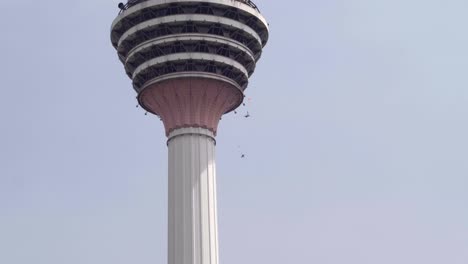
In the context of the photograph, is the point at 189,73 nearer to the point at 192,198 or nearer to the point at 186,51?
the point at 186,51

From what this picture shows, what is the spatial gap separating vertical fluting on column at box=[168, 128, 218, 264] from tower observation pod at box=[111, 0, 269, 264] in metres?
0.11

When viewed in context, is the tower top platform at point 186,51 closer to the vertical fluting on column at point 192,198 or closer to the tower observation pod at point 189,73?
the tower observation pod at point 189,73

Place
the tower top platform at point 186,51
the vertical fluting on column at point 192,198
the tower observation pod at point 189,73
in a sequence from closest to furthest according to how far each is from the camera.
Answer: the vertical fluting on column at point 192,198 < the tower observation pod at point 189,73 < the tower top platform at point 186,51

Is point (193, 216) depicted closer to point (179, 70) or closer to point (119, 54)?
point (179, 70)

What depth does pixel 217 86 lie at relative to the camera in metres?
84.0

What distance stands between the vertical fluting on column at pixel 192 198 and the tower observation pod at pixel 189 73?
0.11 meters

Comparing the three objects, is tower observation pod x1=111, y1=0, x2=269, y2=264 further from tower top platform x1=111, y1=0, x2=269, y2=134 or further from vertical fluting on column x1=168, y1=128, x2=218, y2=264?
vertical fluting on column x1=168, y1=128, x2=218, y2=264

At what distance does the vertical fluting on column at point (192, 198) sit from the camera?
256 ft

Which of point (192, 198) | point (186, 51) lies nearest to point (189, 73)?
point (186, 51)

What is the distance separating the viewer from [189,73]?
8250 centimetres

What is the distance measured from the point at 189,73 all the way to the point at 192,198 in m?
14.1

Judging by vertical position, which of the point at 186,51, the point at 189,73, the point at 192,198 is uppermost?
the point at 186,51

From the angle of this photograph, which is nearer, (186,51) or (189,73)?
(189,73)

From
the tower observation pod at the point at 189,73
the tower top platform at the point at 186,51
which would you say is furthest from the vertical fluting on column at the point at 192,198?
the tower top platform at the point at 186,51
